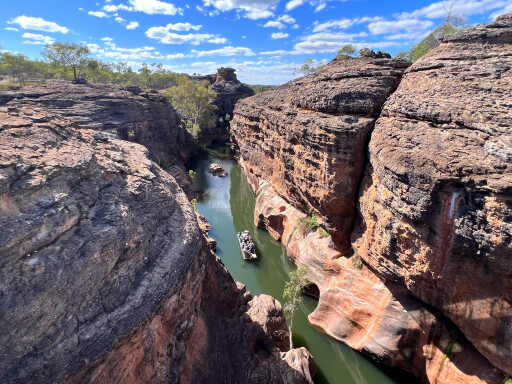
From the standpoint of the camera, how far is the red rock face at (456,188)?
7.57 metres

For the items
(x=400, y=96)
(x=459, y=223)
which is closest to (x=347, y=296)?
(x=459, y=223)

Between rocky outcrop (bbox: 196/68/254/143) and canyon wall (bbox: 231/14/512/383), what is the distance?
38.4m

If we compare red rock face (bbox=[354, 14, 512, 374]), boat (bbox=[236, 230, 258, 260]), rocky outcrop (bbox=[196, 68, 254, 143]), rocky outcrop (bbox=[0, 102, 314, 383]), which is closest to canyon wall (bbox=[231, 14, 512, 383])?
red rock face (bbox=[354, 14, 512, 374])

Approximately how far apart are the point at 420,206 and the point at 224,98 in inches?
2100

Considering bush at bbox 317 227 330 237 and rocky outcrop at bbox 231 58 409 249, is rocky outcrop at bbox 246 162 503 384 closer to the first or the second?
bush at bbox 317 227 330 237

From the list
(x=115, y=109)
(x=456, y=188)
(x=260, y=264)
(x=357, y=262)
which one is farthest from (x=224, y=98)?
(x=456, y=188)

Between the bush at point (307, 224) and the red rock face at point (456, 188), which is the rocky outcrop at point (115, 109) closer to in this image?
the bush at point (307, 224)

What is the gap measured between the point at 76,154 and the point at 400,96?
10906 millimetres

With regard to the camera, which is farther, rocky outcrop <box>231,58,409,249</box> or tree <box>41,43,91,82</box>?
tree <box>41,43,91,82</box>

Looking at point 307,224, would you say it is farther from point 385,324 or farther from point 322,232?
point 385,324

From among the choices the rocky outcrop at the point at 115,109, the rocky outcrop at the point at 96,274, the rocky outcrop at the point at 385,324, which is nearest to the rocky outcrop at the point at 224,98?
the rocky outcrop at the point at 115,109

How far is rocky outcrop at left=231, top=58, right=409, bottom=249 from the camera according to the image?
12.0m

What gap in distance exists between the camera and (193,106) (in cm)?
4684

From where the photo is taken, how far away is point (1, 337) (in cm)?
362
